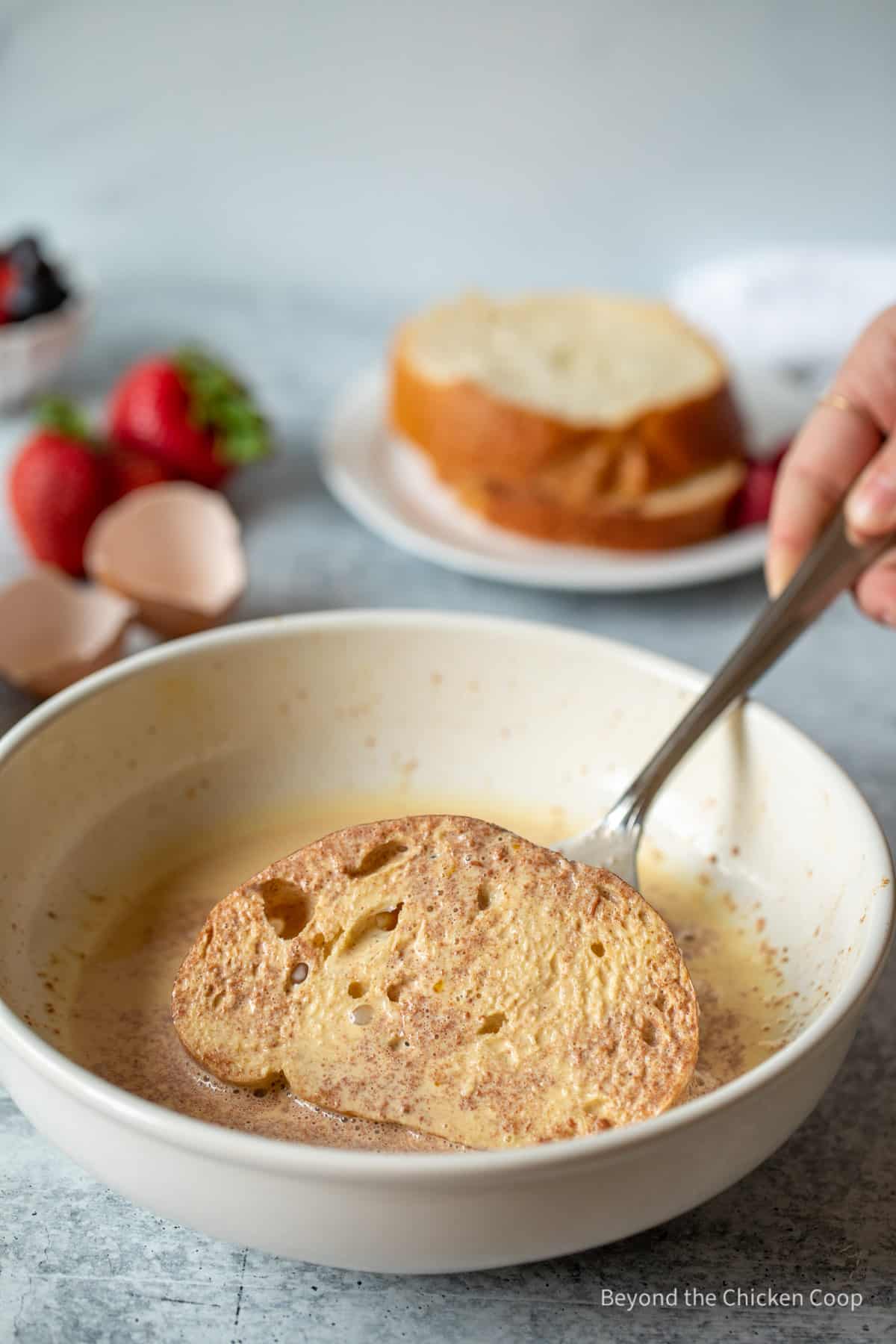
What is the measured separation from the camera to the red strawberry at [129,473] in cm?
197

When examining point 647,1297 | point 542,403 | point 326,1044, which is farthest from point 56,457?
point 647,1297

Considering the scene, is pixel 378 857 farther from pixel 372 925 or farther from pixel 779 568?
pixel 779 568

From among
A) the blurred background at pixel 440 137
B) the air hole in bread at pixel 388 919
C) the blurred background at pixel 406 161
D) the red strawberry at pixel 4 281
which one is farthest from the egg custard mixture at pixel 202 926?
the blurred background at pixel 440 137

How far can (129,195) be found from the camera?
315 cm

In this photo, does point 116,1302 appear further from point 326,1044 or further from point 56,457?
point 56,457

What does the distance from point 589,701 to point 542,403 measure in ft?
2.68

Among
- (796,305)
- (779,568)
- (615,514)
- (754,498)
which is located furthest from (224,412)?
(796,305)

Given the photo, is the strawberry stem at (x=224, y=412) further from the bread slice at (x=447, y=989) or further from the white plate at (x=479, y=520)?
the bread slice at (x=447, y=989)

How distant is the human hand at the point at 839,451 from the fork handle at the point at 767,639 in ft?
0.25

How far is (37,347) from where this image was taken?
7.55ft

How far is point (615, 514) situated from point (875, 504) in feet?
2.21

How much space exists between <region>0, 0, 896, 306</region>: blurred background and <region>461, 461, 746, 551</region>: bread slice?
1.15 m

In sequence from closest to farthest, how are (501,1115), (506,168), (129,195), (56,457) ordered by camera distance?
(501,1115) → (56,457) → (506,168) → (129,195)

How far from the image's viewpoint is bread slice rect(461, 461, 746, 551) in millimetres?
1956
